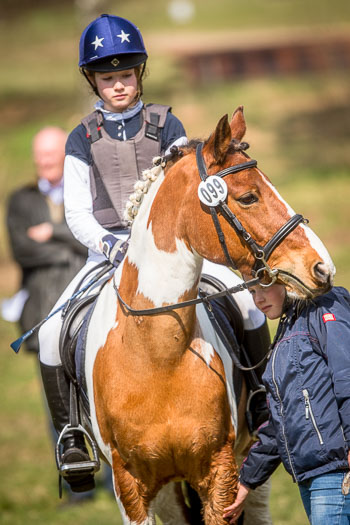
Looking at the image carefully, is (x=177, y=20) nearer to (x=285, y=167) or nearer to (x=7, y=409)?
(x=285, y=167)

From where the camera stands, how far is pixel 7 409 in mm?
11148

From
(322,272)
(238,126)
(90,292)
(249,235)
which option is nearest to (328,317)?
(322,272)

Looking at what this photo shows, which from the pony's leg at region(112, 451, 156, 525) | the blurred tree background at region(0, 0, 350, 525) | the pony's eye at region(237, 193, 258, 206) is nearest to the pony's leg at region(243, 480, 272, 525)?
the pony's leg at region(112, 451, 156, 525)

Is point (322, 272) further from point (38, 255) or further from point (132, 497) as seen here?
point (38, 255)

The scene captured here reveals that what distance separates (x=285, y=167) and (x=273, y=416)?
68.3 feet

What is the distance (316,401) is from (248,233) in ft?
2.77

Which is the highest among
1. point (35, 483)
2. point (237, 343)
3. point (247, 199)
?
point (247, 199)

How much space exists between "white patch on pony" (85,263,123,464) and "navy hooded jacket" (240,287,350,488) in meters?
1.06

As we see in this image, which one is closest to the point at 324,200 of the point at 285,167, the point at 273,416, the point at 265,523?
the point at 285,167

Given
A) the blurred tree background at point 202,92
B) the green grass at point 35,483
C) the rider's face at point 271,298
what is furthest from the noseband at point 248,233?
the blurred tree background at point 202,92

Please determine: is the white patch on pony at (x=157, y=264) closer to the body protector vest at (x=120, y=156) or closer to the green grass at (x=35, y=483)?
the body protector vest at (x=120, y=156)

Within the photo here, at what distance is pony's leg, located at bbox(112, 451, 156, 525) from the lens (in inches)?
174

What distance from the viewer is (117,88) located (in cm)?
476

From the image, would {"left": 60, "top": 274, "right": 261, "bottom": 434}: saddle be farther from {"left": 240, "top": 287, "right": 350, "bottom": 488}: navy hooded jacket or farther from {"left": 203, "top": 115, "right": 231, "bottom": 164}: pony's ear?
{"left": 203, "top": 115, "right": 231, "bottom": 164}: pony's ear
